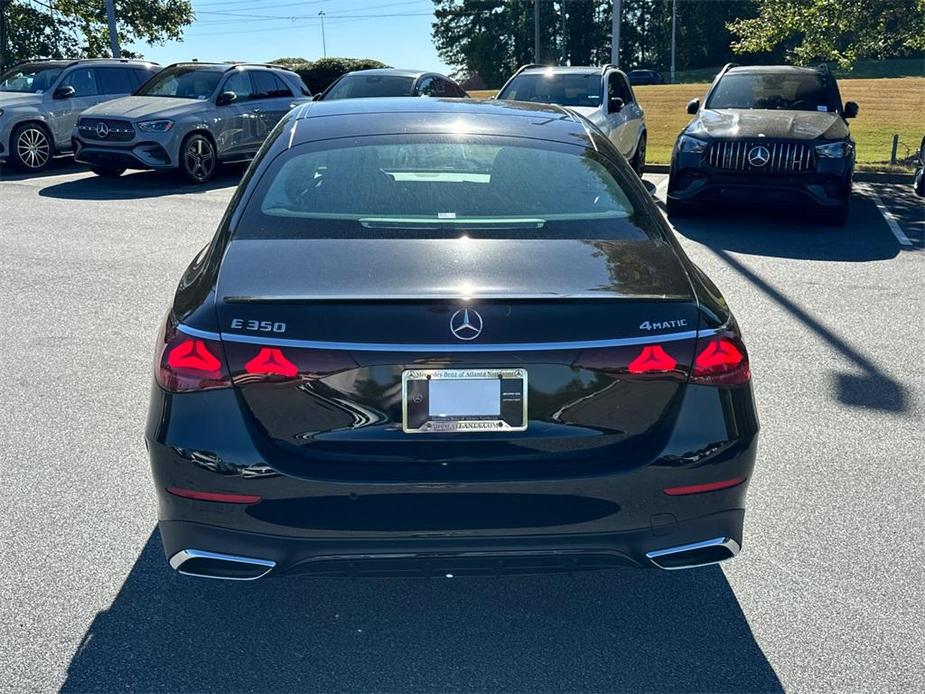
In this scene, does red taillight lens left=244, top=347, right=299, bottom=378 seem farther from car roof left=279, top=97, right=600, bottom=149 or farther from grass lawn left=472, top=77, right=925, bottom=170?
grass lawn left=472, top=77, right=925, bottom=170

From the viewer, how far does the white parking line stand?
10.4 m

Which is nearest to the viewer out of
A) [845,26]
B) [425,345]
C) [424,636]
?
[425,345]

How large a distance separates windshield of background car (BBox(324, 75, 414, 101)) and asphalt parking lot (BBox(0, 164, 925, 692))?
30.9ft

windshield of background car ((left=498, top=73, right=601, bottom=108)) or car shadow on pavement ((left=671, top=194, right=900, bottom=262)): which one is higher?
windshield of background car ((left=498, top=73, right=601, bottom=108))

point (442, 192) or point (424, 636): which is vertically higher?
point (442, 192)

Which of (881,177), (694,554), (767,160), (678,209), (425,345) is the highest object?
(425,345)

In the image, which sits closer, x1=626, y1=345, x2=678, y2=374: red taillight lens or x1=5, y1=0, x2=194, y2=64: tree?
x1=626, y1=345, x2=678, y2=374: red taillight lens

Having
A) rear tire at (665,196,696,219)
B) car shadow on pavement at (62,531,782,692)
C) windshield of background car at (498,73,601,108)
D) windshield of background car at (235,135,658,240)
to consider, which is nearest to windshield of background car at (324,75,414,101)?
windshield of background car at (498,73,601,108)

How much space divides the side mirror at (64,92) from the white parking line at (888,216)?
12.4 metres

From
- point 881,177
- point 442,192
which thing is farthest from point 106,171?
point 442,192

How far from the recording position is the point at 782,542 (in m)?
3.95

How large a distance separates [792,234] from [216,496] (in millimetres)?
9143

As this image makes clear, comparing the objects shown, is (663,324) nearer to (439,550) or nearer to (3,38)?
(439,550)

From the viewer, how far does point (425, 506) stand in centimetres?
287
